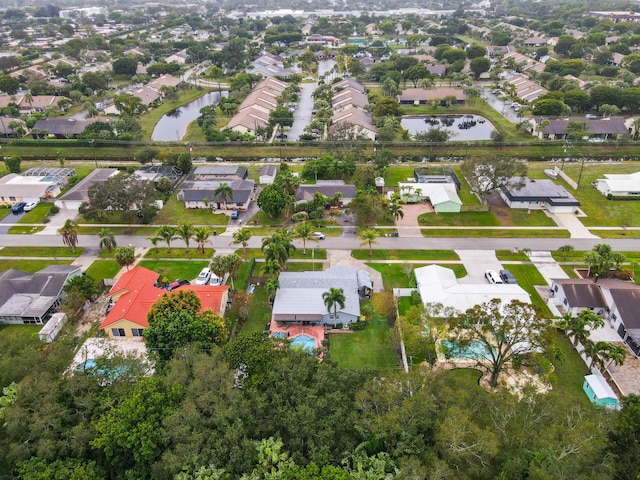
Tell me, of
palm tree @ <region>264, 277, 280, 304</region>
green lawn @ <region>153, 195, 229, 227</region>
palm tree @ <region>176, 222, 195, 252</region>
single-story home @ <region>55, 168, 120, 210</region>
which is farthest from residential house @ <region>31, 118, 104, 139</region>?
palm tree @ <region>264, 277, 280, 304</region>

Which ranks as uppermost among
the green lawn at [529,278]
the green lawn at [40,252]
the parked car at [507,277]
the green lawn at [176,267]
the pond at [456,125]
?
the parked car at [507,277]

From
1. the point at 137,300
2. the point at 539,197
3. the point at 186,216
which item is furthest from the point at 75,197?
the point at 539,197

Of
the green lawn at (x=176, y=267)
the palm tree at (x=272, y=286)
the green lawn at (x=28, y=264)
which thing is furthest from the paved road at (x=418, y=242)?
the palm tree at (x=272, y=286)

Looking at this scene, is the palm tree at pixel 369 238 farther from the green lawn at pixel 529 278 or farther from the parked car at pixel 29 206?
the parked car at pixel 29 206

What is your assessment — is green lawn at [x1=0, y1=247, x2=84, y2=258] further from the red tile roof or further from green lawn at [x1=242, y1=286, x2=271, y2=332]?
green lawn at [x1=242, y1=286, x2=271, y2=332]

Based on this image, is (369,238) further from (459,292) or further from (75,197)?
(75,197)

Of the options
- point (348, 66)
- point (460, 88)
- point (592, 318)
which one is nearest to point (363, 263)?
point (592, 318)
